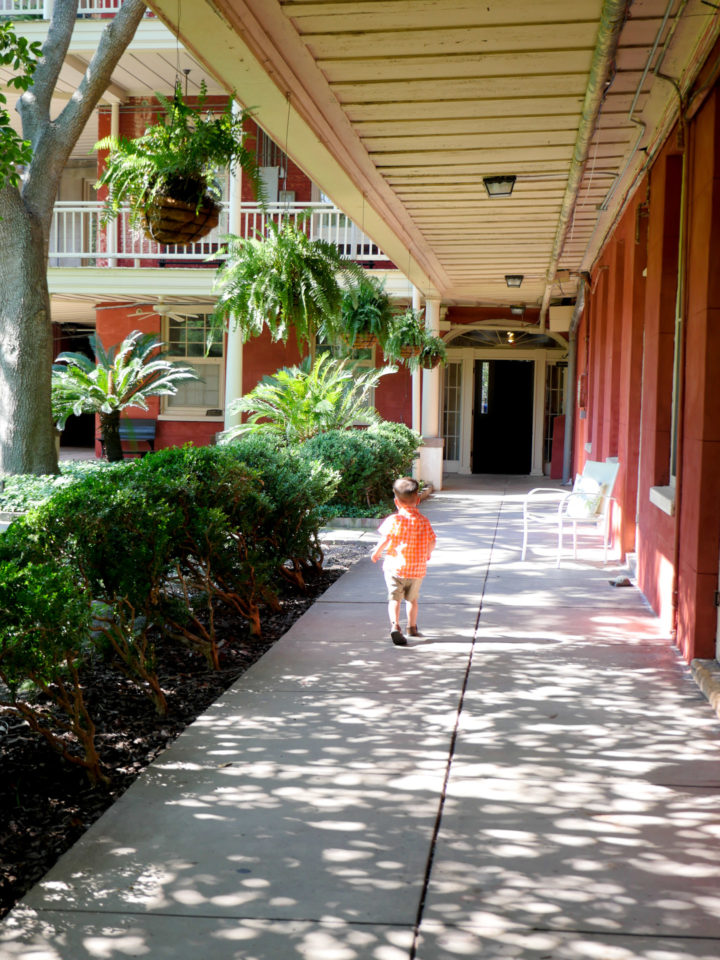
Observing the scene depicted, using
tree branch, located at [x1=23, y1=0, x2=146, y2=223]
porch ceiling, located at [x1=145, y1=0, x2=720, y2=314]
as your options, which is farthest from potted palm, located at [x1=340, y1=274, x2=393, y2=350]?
tree branch, located at [x1=23, y1=0, x2=146, y2=223]

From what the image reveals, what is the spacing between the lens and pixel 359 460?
11.9m

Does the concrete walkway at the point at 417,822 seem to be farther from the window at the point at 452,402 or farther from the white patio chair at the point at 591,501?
the window at the point at 452,402

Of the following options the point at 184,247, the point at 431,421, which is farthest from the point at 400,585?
the point at 184,247

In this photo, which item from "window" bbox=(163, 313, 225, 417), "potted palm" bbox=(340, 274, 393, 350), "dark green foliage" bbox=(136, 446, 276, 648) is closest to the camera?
"dark green foliage" bbox=(136, 446, 276, 648)

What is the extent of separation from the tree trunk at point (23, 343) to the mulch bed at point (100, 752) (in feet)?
18.2

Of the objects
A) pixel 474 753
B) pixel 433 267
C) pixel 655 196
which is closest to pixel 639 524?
pixel 655 196

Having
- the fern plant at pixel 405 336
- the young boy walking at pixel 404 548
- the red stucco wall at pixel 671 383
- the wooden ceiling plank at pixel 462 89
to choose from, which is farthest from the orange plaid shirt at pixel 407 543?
the fern plant at pixel 405 336

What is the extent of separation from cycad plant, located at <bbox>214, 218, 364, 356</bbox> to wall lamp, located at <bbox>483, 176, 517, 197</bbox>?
1.44m

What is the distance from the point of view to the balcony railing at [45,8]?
14.9 m

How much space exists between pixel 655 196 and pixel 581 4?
278cm

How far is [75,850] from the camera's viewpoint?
309cm

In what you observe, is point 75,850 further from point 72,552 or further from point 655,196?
point 655,196

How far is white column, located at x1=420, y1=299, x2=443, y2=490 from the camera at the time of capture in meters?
15.9

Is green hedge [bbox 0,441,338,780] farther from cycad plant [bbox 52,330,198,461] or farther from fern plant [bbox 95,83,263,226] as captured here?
cycad plant [bbox 52,330,198,461]
